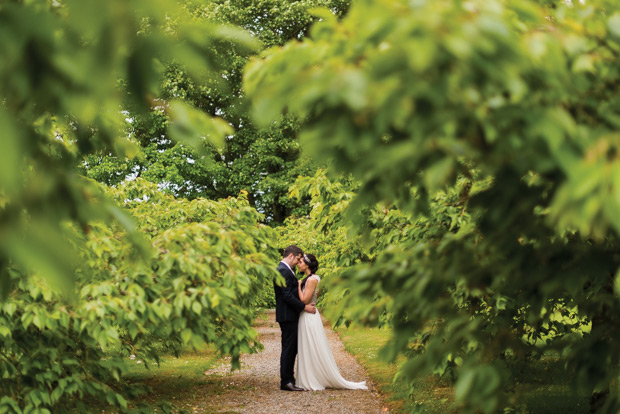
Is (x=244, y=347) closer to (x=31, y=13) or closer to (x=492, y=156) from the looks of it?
(x=492, y=156)

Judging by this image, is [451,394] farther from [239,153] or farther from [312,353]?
[239,153]

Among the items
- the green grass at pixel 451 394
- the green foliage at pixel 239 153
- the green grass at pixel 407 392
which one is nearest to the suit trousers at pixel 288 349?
the green grass at pixel 407 392

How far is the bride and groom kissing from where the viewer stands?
34.9 feet

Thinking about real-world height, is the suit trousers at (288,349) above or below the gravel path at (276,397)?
above

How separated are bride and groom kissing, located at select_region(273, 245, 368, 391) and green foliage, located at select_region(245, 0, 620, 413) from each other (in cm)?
781

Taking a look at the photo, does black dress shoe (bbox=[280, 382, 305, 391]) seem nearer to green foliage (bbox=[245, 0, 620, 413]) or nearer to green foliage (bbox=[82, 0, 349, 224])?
green foliage (bbox=[245, 0, 620, 413])

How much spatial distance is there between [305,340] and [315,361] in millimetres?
406

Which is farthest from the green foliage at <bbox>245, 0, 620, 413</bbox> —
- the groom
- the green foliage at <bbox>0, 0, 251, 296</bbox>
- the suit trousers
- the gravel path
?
the suit trousers

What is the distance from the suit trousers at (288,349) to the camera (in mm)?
10812

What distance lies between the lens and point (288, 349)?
10.8 meters

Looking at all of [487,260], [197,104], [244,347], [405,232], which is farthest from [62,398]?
[197,104]

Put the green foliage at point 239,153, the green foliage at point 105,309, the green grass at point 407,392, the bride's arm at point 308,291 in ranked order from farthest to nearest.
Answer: the green foliage at point 239,153 < the bride's arm at point 308,291 < the green grass at point 407,392 < the green foliage at point 105,309

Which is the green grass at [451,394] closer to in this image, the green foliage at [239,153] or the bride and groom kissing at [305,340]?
the bride and groom kissing at [305,340]

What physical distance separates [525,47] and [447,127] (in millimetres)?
420
